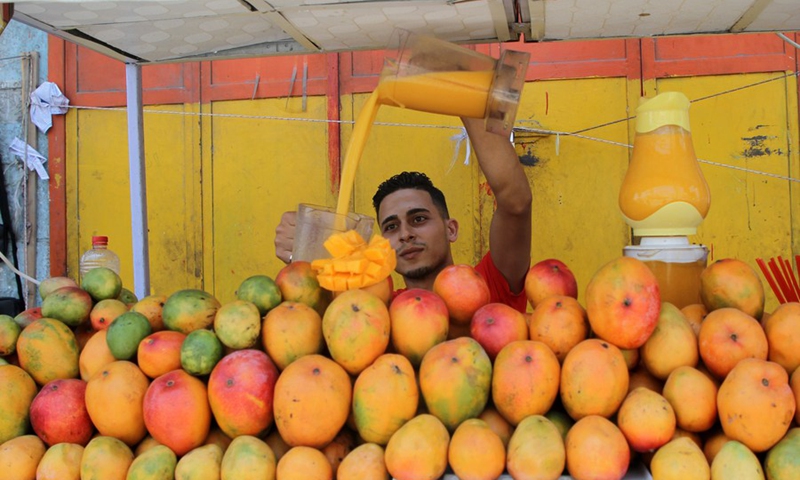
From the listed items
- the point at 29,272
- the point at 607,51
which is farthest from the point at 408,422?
the point at 29,272

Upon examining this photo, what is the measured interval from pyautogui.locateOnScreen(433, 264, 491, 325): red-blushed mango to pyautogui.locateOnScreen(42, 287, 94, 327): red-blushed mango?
938mm

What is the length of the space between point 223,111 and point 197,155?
13.5 inches

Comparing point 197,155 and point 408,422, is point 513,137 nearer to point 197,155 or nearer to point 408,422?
point 197,155

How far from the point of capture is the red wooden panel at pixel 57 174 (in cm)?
457

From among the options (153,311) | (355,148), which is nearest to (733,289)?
(355,148)

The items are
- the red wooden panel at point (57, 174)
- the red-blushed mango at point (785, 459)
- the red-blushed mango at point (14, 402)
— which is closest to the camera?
the red-blushed mango at point (785, 459)

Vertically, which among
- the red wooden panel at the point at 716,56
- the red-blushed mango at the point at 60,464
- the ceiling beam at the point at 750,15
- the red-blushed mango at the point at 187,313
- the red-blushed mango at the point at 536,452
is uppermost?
the red wooden panel at the point at 716,56

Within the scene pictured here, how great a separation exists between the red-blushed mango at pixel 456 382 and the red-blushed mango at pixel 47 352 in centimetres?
91

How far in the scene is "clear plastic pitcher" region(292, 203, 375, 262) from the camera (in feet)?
5.89

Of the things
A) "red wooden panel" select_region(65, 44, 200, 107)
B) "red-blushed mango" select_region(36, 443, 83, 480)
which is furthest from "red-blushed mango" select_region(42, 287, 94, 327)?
"red wooden panel" select_region(65, 44, 200, 107)

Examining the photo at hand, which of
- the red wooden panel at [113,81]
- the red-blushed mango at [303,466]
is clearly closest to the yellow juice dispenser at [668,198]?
the red-blushed mango at [303,466]

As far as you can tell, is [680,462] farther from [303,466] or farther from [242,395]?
[242,395]

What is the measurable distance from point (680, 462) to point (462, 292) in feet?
2.03

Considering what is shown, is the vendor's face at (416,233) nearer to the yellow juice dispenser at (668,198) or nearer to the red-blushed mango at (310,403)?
the yellow juice dispenser at (668,198)
